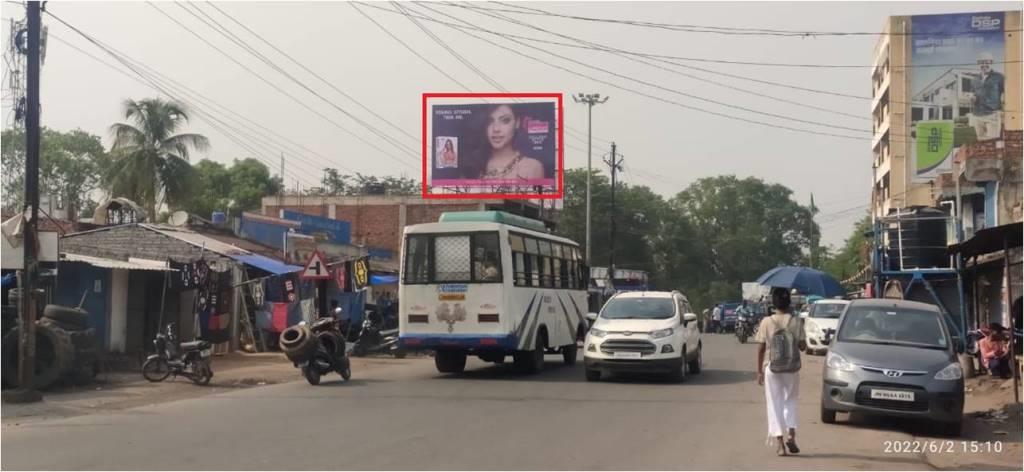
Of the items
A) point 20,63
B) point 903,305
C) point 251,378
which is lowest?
point 251,378

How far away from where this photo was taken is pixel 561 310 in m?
22.7

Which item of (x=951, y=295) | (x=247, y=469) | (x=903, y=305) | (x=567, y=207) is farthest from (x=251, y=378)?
(x=567, y=207)

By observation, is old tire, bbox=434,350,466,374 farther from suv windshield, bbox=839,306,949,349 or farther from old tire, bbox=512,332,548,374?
suv windshield, bbox=839,306,949,349

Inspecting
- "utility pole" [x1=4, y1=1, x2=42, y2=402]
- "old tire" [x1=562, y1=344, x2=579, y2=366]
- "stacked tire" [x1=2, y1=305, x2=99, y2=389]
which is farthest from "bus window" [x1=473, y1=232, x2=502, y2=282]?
"utility pole" [x1=4, y1=1, x2=42, y2=402]

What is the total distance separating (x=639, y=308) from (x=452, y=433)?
28.3 ft

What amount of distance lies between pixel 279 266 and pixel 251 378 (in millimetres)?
8425

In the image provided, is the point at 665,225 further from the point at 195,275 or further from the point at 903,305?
the point at 903,305

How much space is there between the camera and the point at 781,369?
10.1 metres

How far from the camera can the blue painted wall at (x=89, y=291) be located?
2072 centimetres

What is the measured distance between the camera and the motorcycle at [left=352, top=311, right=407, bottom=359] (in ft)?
86.1

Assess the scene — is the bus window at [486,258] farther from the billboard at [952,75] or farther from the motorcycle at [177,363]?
the billboard at [952,75]

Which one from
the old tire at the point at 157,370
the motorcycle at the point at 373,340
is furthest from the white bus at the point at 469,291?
the motorcycle at the point at 373,340

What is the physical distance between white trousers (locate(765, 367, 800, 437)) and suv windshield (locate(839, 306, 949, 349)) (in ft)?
10.2

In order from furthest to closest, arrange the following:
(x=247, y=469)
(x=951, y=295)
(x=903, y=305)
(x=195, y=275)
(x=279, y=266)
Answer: (x=279, y=266), (x=951, y=295), (x=195, y=275), (x=903, y=305), (x=247, y=469)
